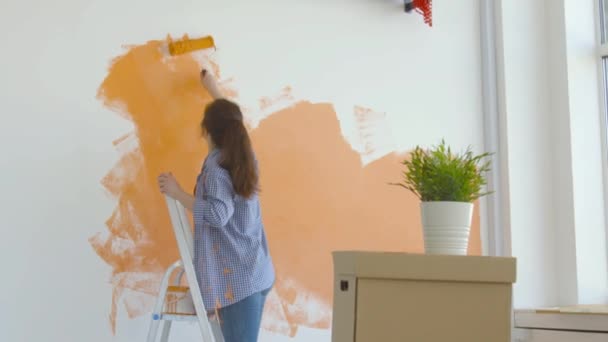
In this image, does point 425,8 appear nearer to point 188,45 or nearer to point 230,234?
point 188,45

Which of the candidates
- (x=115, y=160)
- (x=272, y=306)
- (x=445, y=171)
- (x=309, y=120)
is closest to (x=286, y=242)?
(x=272, y=306)

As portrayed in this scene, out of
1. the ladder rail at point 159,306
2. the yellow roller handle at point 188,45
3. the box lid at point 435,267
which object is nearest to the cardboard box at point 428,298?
the box lid at point 435,267

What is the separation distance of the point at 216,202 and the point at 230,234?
13cm

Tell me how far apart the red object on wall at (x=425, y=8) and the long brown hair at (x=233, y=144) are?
3.56 ft

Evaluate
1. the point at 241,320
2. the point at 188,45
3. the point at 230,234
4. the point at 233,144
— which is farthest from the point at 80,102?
the point at 241,320

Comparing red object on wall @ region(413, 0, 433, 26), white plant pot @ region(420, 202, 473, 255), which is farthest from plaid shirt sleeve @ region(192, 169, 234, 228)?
red object on wall @ region(413, 0, 433, 26)

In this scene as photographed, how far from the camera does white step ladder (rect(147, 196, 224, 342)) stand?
2.15m

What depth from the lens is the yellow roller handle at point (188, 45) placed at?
101 inches

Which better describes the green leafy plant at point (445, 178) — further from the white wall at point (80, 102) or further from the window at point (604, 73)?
the window at point (604, 73)

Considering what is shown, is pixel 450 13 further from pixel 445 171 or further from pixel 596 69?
pixel 445 171

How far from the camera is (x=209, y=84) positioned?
2.57m

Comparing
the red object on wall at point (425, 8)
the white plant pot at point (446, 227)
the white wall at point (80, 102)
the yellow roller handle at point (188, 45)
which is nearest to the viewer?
the white plant pot at point (446, 227)

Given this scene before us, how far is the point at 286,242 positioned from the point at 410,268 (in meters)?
1.30

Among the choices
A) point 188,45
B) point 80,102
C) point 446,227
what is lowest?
point 446,227
